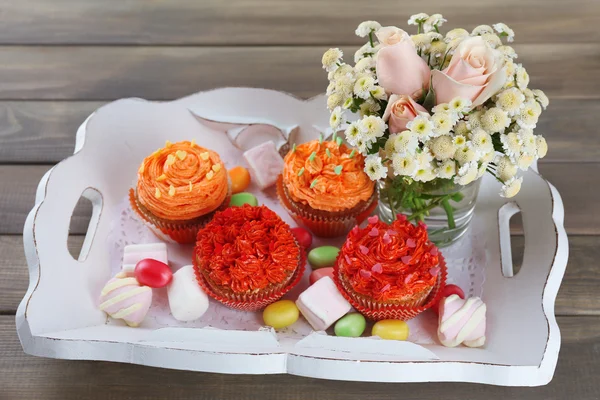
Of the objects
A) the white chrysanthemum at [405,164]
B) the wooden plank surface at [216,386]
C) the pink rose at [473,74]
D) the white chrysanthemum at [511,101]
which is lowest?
the wooden plank surface at [216,386]

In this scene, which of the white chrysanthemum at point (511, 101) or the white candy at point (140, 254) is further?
the white candy at point (140, 254)

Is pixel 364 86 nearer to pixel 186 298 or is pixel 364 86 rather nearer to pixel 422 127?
pixel 422 127

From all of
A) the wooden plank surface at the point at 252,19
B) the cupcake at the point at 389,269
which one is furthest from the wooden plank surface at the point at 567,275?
the wooden plank surface at the point at 252,19

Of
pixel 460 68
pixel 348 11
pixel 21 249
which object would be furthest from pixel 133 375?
pixel 348 11

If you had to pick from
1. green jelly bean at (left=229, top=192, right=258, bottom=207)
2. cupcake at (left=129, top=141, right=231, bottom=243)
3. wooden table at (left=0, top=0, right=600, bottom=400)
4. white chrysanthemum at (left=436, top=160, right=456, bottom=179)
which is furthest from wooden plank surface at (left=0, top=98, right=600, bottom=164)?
white chrysanthemum at (left=436, top=160, right=456, bottom=179)

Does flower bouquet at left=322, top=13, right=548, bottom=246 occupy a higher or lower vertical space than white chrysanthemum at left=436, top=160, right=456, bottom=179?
higher

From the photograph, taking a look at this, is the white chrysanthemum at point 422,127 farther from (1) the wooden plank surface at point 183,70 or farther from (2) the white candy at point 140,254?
(1) the wooden plank surface at point 183,70

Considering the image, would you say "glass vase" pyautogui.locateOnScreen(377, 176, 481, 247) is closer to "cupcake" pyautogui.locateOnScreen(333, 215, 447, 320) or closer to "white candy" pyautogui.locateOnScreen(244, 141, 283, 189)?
"cupcake" pyautogui.locateOnScreen(333, 215, 447, 320)

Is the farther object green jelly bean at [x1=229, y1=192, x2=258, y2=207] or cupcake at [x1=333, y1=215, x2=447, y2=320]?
green jelly bean at [x1=229, y1=192, x2=258, y2=207]
